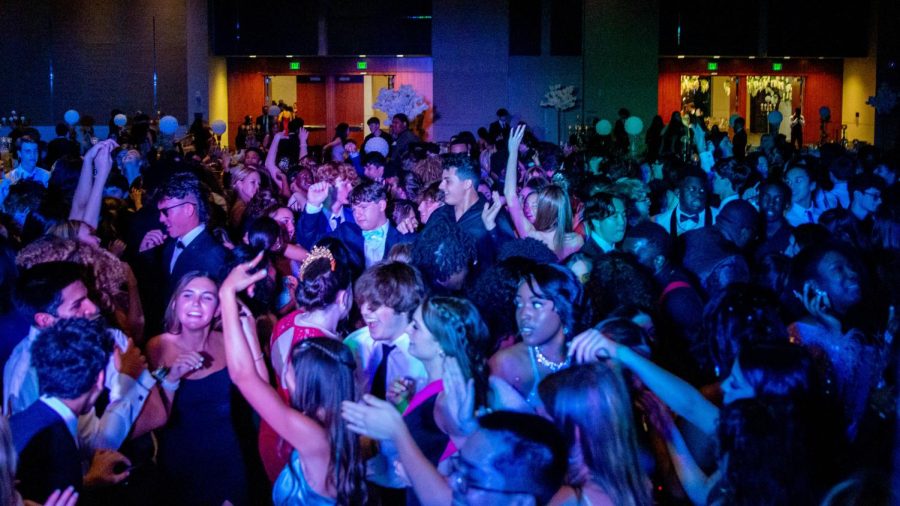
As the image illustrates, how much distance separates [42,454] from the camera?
9.07 feet

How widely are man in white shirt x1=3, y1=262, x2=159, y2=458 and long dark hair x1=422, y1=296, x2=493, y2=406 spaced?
44.8 inches

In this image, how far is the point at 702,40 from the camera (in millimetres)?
20547

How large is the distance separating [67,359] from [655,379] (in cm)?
182

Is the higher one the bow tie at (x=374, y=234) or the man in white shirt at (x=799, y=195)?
the man in white shirt at (x=799, y=195)

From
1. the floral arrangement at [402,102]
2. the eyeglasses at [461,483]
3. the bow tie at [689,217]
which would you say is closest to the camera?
the eyeglasses at [461,483]

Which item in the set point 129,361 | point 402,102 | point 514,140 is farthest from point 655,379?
point 402,102

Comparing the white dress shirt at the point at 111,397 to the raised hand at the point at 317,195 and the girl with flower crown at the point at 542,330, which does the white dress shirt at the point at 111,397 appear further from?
the raised hand at the point at 317,195

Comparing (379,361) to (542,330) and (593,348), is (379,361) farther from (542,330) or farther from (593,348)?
(593,348)

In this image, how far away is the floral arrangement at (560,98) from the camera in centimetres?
1920

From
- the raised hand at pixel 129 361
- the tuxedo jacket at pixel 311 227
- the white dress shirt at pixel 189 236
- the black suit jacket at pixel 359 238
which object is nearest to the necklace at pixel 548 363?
the raised hand at pixel 129 361

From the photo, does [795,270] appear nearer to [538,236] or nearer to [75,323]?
[538,236]

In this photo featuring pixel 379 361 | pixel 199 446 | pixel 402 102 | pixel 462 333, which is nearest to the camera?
pixel 462 333

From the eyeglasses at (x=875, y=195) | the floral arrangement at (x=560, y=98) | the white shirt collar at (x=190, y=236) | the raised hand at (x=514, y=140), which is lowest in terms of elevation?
the white shirt collar at (x=190, y=236)

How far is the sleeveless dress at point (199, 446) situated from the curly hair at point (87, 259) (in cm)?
64
